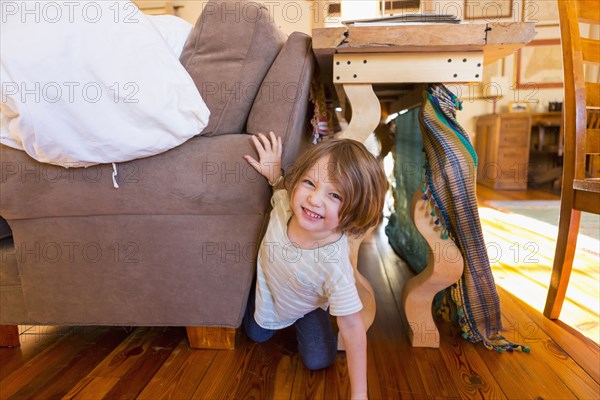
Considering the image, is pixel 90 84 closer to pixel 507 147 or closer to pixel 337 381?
pixel 337 381

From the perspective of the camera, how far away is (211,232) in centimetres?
81

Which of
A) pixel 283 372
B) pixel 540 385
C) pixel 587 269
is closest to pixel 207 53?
pixel 283 372

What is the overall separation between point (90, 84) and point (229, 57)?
0.27 metres

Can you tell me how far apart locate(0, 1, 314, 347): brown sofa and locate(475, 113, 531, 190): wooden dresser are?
322 cm

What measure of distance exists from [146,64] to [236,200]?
0.29m

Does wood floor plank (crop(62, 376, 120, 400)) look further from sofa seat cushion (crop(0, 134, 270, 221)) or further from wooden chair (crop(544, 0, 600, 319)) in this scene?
wooden chair (crop(544, 0, 600, 319))

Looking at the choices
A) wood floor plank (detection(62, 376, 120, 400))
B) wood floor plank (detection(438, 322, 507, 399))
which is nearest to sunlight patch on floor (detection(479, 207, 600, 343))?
wood floor plank (detection(438, 322, 507, 399))

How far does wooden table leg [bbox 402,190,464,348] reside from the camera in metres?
0.88

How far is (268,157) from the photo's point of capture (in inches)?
30.6

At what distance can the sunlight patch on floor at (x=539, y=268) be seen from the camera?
1118 mm

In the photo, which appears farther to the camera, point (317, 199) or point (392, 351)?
point (392, 351)

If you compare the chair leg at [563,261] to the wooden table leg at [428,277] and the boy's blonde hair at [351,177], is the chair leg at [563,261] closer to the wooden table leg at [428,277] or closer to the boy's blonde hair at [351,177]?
the wooden table leg at [428,277]

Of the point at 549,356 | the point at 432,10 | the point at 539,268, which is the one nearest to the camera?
the point at 549,356

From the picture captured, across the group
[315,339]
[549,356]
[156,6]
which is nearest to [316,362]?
[315,339]
